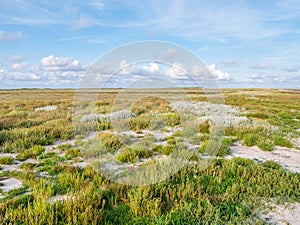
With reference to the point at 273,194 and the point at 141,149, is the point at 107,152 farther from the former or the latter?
the point at 273,194

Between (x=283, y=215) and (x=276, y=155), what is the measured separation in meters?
4.91

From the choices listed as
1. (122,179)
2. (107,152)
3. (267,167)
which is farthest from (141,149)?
(267,167)

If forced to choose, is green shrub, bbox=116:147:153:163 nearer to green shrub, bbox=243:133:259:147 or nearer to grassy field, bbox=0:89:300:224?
grassy field, bbox=0:89:300:224

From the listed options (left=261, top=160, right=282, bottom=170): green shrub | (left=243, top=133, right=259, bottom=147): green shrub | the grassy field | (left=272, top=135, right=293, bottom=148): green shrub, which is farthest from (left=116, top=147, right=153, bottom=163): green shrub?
(left=272, top=135, right=293, bottom=148): green shrub

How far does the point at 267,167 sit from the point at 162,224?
4955 mm

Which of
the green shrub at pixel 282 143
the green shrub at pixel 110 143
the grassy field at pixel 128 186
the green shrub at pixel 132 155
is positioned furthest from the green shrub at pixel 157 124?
the green shrub at pixel 282 143

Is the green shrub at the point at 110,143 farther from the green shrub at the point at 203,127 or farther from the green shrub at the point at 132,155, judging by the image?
the green shrub at the point at 203,127

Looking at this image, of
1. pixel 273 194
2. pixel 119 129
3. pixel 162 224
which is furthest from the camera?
pixel 119 129

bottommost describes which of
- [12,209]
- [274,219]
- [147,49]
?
[274,219]

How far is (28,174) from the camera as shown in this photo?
675 cm

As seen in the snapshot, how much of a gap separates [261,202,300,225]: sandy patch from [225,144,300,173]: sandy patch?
2.89 meters

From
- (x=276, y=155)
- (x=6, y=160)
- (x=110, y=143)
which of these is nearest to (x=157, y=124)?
(x=110, y=143)

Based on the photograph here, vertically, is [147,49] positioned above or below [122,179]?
above

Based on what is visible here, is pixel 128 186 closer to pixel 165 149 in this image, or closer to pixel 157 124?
pixel 165 149
